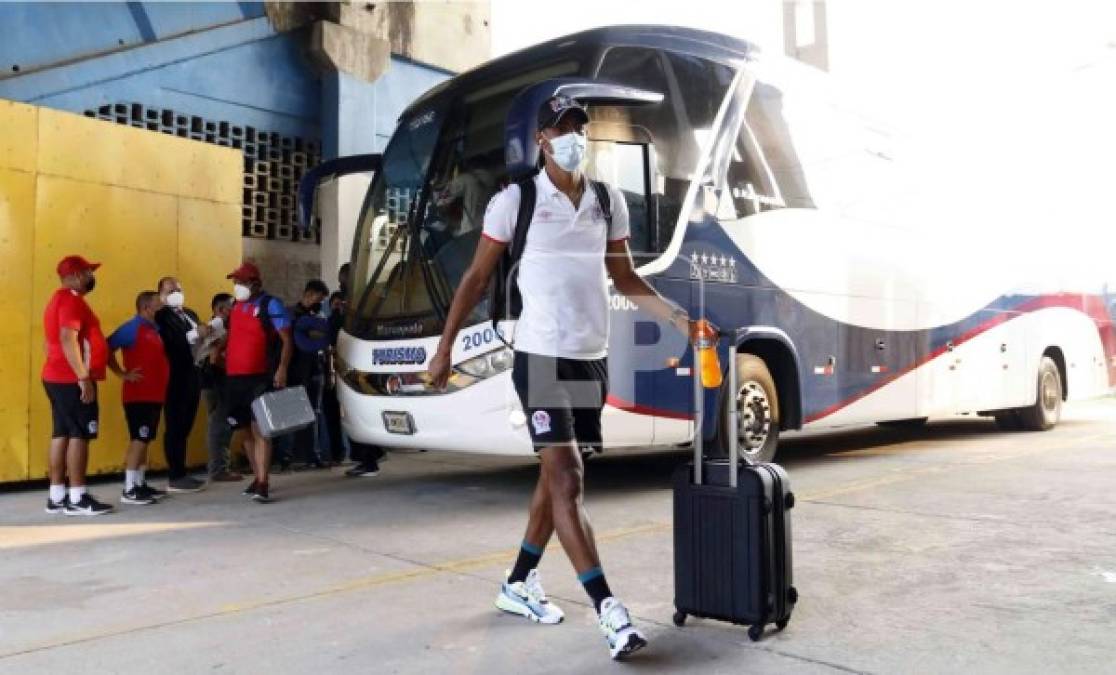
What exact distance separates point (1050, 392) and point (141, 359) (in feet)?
33.3

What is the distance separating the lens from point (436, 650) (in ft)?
10.9

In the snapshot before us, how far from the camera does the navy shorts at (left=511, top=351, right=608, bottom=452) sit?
3.38m

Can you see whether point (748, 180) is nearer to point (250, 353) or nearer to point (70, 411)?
point (250, 353)

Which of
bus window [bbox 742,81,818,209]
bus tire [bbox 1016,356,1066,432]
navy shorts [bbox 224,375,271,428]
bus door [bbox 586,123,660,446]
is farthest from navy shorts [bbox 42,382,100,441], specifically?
bus tire [bbox 1016,356,1066,432]

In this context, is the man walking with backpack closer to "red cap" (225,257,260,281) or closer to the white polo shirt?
A: the white polo shirt

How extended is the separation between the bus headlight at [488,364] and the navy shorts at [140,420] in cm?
250

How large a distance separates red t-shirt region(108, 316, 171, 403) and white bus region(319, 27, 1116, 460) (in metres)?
1.32

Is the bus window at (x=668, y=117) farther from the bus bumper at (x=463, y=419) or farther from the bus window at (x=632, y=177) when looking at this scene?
the bus bumper at (x=463, y=419)

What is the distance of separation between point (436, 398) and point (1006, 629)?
12.7 feet

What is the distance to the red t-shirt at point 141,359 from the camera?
22.4ft

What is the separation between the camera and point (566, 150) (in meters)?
3.44

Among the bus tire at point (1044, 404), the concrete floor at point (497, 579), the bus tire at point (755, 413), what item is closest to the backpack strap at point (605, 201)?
the concrete floor at point (497, 579)

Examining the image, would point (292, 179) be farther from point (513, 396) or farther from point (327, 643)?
point (327, 643)

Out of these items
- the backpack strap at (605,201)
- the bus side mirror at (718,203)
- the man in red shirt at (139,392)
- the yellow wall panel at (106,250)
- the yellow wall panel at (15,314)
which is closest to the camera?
the backpack strap at (605,201)
